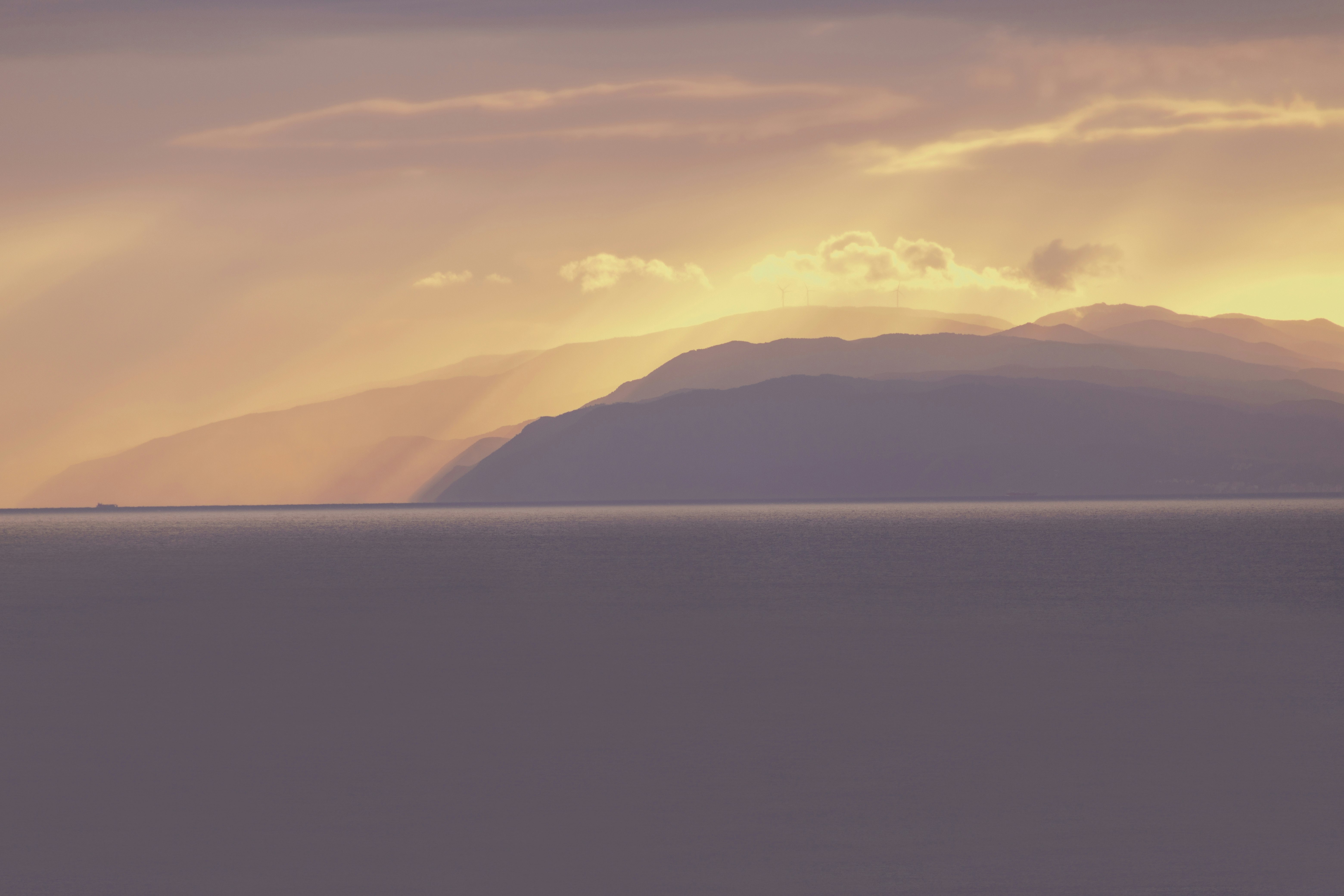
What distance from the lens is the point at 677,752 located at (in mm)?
34031

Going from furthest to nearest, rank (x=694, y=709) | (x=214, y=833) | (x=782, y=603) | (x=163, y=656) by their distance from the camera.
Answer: (x=782, y=603), (x=163, y=656), (x=694, y=709), (x=214, y=833)

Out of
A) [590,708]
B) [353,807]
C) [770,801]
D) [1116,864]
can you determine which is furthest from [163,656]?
[1116,864]

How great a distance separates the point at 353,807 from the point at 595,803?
5.16 m

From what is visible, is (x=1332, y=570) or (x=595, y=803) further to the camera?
(x=1332, y=570)

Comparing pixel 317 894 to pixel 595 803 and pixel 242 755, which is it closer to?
pixel 595 803

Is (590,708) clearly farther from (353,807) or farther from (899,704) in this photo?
(353,807)

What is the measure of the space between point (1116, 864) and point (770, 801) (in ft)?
24.9

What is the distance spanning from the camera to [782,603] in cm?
8481

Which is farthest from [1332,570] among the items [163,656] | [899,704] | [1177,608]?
[163,656]

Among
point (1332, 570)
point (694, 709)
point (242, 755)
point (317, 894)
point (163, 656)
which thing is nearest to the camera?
point (317, 894)

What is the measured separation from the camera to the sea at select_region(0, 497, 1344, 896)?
23.6 m

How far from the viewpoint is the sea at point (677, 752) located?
23.6m

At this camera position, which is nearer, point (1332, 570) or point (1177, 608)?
point (1177, 608)

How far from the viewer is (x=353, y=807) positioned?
28.1 metres
